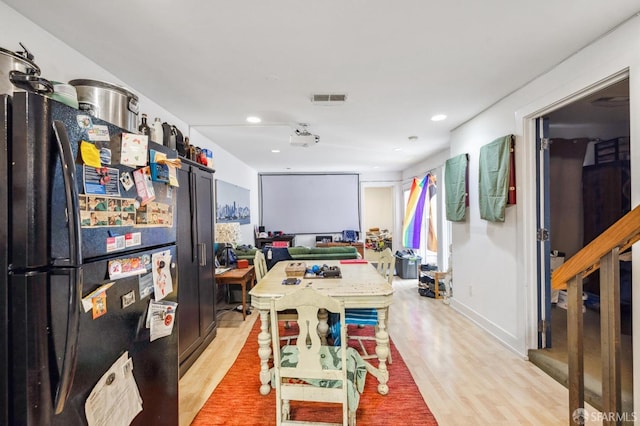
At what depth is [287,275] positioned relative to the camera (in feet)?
8.29

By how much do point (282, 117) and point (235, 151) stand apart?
1.87 metres

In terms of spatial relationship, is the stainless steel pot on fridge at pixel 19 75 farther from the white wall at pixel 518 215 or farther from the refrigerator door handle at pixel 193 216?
the white wall at pixel 518 215

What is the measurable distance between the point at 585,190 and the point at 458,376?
9.21 feet

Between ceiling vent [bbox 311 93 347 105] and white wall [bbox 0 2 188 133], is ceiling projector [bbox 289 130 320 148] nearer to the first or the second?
ceiling vent [bbox 311 93 347 105]

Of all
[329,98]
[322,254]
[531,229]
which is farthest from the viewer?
[322,254]

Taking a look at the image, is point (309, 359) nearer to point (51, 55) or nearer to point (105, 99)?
point (105, 99)

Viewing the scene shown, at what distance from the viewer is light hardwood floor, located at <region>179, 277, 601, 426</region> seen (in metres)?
1.81

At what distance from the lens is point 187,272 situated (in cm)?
245

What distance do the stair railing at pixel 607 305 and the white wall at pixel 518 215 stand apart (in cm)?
80

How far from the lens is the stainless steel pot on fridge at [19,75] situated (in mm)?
980

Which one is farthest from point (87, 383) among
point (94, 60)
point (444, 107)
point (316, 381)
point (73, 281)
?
point (444, 107)

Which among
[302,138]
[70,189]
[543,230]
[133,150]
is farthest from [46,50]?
[543,230]

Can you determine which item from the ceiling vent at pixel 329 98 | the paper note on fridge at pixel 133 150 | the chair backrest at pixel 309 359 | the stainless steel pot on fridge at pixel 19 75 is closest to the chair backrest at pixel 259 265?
the chair backrest at pixel 309 359

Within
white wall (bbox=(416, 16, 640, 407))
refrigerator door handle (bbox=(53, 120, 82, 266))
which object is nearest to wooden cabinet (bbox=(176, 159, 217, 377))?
refrigerator door handle (bbox=(53, 120, 82, 266))
